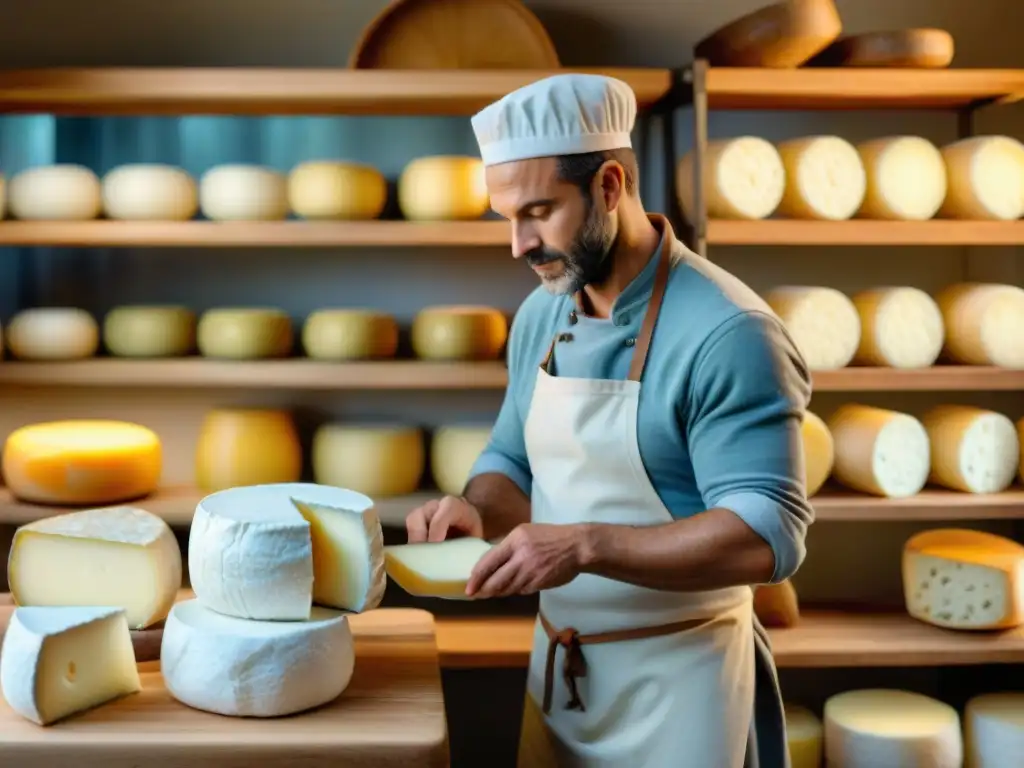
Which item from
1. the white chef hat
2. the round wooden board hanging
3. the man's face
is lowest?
the man's face

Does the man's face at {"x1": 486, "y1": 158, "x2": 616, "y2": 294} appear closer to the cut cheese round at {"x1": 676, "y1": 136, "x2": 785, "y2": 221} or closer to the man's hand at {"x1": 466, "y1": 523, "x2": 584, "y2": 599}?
the man's hand at {"x1": 466, "y1": 523, "x2": 584, "y2": 599}

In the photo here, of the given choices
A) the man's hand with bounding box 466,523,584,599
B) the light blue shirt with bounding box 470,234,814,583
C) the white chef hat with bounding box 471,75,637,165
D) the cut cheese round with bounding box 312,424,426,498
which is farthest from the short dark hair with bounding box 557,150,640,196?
the cut cheese round with bounding box 312,424,426,498

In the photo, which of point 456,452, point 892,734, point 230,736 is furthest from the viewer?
point 456,452

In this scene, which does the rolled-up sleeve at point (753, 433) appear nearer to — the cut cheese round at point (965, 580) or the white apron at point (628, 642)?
the white apron at point (628, 642)

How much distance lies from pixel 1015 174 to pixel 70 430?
7.36 ft

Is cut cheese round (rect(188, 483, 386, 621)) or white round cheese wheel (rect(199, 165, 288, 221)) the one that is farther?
white round cheese wheel (rect(199, 165, 288, 221))

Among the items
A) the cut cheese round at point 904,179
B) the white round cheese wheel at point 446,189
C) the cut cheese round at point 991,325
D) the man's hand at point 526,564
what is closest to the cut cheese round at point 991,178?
the cut cheese round at point 904,179

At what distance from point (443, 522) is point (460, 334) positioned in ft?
2.98

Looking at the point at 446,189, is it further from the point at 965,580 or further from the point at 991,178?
the point at 965,580

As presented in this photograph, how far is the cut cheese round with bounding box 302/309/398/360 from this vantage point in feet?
8.14

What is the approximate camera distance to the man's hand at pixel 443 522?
1.63 meters

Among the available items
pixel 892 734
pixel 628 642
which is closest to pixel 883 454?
pixel 892 734

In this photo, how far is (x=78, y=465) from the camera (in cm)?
239

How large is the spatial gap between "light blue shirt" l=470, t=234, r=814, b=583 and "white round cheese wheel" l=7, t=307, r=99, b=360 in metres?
1.32
